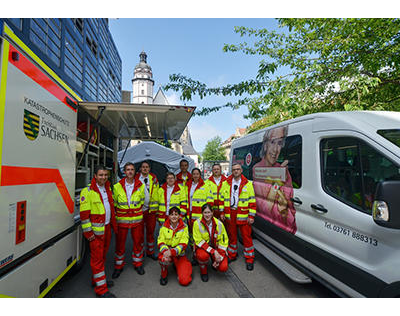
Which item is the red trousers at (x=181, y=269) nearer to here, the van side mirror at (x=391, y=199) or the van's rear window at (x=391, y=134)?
the van side mirror at (x=391, y=199)

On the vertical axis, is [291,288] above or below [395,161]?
below

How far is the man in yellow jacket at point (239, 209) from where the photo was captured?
3563 millimetres

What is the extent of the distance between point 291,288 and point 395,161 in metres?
2.18

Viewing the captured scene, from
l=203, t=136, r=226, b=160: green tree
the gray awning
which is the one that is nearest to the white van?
the gray awning

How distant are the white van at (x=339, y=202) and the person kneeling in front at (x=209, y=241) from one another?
67 centimetres

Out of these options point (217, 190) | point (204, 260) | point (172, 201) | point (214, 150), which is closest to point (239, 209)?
point (217, 190)

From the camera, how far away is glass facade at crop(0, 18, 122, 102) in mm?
9289

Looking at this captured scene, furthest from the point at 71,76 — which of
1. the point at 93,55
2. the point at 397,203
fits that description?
the point at 397,203

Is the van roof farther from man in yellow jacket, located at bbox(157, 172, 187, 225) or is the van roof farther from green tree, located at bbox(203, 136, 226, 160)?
green tree, located at bbox(203, 136, 226, 160)

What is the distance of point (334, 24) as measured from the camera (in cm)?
414

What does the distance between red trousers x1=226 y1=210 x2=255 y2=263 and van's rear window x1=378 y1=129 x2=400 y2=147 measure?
231cm

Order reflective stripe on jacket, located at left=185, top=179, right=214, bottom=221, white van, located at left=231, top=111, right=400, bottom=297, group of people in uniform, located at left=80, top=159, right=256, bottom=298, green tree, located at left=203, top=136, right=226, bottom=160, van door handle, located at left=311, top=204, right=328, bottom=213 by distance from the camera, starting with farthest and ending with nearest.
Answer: green tree, located at left=203, top=136, right=226, bottom=160 → reflective stripe on jacket, located at left=185, top=179, right=214, bottom=221 → group of people in uniform, located at left=80, top=159, right=256, bottom=298 → van door handle, located at left=311, top=204, right=328, bottom=213 → white van, located at left=231, top=111, right=400, bottom=297

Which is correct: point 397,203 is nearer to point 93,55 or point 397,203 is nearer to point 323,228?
point 323,228

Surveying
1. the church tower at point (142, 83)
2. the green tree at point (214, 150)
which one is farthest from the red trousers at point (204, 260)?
the church tower at point (142, 83)
